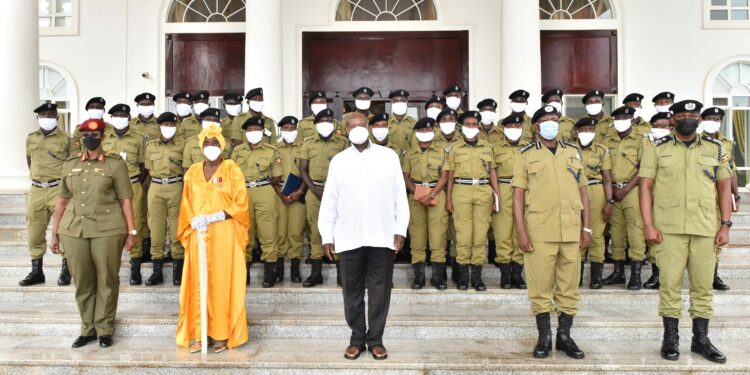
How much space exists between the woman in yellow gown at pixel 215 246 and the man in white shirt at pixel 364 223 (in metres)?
0.85

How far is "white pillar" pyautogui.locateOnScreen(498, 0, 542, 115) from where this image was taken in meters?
9.09

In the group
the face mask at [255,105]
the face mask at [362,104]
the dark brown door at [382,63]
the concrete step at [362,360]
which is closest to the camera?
the concrete step at [362,360]

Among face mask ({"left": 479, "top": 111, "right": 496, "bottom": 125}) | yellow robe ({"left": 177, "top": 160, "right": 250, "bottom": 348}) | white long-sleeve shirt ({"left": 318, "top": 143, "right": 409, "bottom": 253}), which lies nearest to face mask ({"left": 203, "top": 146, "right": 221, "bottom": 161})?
yellow robe ({"left": 177, "top": 160, "right": 250, "bottom": 348})

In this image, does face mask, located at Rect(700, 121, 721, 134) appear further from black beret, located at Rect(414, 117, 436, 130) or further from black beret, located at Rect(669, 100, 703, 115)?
black beret, located at Rect(414, 117, 436, 130)

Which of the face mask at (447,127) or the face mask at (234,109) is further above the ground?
the face mask at (234,109)

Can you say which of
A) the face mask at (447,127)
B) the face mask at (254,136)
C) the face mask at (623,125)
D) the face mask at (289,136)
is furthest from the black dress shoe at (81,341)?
the face mask at (623,125)

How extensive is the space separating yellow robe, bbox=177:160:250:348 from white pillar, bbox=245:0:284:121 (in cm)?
421

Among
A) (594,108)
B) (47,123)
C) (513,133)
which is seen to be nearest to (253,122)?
(47,123)

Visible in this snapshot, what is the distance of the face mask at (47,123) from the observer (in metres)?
6.69

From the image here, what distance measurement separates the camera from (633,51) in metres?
11.1

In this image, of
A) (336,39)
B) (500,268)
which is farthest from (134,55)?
(500,268)

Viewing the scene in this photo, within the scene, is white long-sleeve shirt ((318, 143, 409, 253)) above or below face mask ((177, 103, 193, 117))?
below

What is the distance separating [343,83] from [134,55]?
415cm

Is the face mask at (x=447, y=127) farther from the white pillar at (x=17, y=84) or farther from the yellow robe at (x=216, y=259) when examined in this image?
the white pillar at (x=17, y=84)
